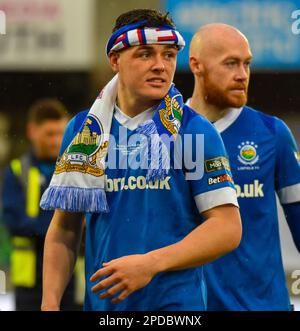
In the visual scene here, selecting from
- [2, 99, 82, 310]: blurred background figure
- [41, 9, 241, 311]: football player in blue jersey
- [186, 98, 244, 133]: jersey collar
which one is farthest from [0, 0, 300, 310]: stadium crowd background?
[41, 9, 241, 311]: football player in blue jersey

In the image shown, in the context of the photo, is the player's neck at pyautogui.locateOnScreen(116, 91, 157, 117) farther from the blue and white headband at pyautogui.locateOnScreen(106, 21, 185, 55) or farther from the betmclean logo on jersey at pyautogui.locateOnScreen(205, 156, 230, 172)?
the betmclean logo on jersey at pyautogui.locateOnScreen(205, 156, 230, 172)

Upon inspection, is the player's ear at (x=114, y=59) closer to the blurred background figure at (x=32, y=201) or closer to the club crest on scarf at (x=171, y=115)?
the club crest on scarf at (x=171, y=115)

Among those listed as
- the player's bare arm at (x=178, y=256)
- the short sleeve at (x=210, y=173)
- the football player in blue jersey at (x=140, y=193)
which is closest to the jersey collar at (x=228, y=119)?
the football player in blue jersey at (x=140, y=193)

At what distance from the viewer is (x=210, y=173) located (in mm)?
4199

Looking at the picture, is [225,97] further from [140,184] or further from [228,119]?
[140,184]

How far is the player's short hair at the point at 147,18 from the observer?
4.36 m

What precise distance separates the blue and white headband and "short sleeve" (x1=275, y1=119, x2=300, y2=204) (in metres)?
0.97

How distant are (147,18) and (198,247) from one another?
3.27 feet

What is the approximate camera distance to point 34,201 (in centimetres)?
675

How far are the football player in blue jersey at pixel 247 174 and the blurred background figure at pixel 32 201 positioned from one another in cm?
Result: 180

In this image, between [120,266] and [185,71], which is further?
[185,71]

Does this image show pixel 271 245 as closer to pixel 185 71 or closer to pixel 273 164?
pixel 273 164
